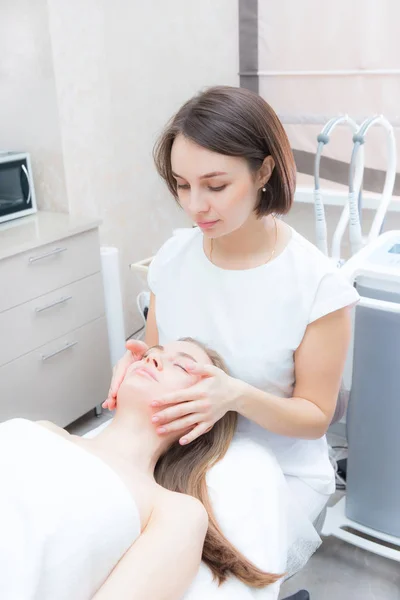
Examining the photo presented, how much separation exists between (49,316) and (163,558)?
1434mm

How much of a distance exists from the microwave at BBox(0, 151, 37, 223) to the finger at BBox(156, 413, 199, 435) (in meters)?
→ 1.46

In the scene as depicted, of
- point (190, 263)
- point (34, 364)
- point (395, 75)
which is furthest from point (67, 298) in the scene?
point (395, 75)

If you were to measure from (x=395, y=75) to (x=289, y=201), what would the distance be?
1.53 m

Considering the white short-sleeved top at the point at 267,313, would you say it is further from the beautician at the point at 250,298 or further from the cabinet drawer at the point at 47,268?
the cabinet drawer at the point at 47,268

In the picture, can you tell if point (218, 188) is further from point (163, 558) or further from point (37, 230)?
point (37, 230)

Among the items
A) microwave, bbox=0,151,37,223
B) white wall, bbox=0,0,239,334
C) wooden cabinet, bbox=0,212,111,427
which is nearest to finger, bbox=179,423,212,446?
wooden cabinet, bbox=0,212,111,427

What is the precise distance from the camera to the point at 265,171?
3.74 feet

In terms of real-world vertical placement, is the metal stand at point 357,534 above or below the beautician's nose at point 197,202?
below

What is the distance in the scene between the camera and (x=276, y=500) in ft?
3.61

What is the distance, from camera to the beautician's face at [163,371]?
1.16 metres

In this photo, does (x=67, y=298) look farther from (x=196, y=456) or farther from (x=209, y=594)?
(x=209, y=594)

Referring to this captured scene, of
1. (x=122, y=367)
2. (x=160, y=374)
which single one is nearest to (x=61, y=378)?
(x=122, y=367)

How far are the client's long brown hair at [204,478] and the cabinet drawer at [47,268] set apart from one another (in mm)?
966

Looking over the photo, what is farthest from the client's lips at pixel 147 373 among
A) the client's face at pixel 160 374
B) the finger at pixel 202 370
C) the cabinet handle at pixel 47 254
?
the cabinet handle at pixel 47 254
